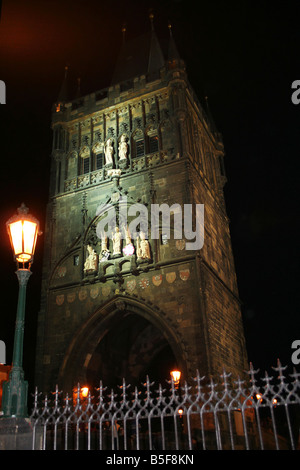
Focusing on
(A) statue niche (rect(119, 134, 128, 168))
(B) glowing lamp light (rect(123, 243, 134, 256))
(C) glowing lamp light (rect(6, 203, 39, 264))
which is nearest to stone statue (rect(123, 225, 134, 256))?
(B) glowing lamp light (rect(123, 243, 134, 256))

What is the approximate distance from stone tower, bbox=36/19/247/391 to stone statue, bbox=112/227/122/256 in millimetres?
92

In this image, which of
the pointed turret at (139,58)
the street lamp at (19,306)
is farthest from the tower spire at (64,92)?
the street lamp at (19,306)

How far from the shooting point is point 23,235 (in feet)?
27.8

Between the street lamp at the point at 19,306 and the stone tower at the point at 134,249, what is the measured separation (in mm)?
9556

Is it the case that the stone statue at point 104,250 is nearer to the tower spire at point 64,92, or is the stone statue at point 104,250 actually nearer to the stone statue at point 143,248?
the stone statue at point 143,248

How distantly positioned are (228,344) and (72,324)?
7.19 m

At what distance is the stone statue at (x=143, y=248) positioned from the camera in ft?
61.5

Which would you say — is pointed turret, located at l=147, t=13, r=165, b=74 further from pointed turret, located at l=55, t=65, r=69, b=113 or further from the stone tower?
pointed turret, located at l=55, t=65, r=69, b=113
